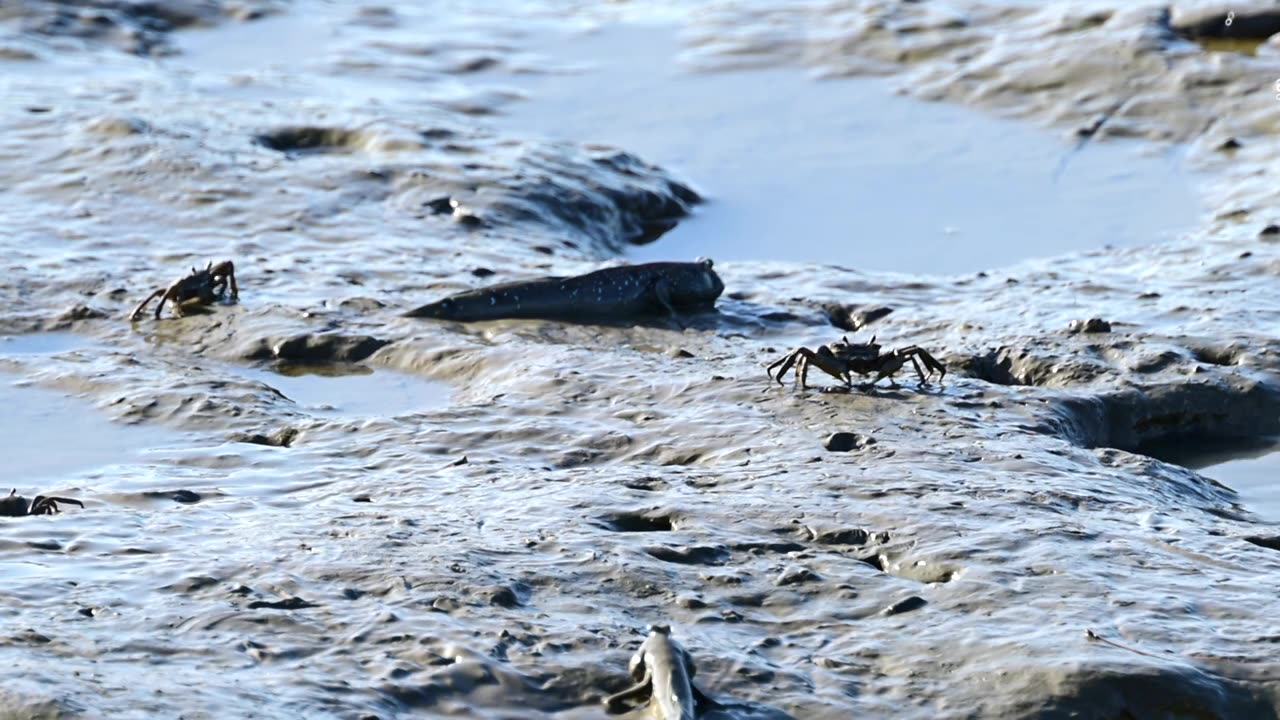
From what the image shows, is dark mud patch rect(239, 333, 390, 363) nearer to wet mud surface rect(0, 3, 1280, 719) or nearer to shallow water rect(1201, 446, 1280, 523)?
wet mud surface rect(0, 3, 1280, 719)

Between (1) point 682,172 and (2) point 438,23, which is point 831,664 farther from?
(2) point 438,23

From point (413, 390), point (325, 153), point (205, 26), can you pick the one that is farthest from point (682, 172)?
point (205, 26)

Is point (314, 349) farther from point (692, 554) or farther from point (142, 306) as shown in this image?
point (692, 554)

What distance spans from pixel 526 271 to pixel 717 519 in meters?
3.55

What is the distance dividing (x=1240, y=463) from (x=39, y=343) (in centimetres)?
476

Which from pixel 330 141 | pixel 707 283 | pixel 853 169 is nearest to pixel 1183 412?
pixel 707 283

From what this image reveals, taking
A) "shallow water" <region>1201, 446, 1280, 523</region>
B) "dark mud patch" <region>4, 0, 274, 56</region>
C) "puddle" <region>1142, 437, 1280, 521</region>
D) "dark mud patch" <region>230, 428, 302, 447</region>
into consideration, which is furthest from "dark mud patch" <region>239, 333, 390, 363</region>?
"dark mud patch" <region>4, 0, 274, 56</region>

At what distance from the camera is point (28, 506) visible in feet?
16.5

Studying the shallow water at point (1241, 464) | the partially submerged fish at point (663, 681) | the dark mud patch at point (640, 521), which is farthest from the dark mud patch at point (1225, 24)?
the partially submerged fish at point (663, 681)

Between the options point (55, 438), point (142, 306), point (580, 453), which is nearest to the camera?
point (580, 453)

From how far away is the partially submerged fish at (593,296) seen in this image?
7449 millimetres

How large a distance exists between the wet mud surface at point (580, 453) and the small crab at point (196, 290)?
7.1 inches

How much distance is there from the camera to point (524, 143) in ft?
34.9

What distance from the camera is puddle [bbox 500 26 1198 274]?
919 cm
